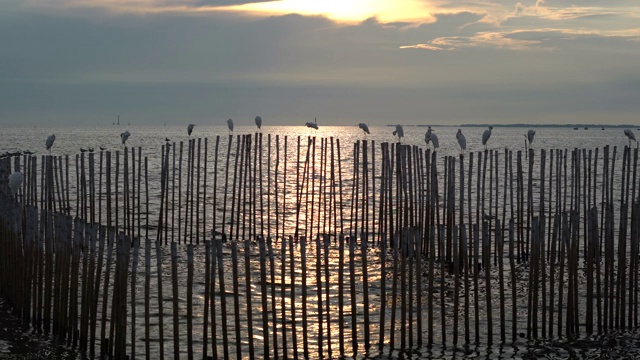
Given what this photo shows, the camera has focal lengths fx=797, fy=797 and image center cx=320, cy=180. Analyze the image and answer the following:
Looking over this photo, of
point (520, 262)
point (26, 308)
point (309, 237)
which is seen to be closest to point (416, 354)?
point (26, 308)

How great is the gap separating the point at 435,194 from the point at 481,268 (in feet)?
5.63

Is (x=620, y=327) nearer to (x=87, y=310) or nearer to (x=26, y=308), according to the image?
(x=87, y=310)

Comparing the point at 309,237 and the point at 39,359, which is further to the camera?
the point at 309,237

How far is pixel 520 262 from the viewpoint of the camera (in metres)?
16.7

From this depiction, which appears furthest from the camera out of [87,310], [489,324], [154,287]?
[154,287]

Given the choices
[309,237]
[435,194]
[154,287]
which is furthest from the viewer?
[309,237]

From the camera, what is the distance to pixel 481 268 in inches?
618

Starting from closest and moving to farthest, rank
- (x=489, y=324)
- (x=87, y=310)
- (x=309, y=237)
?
(x=87, y=310) < (x=489, y=324) < (x=309, y=237)

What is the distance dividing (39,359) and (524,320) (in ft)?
23.1

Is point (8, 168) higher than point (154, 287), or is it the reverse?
point (8, 168)

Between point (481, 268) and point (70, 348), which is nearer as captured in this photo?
point (70, 348)

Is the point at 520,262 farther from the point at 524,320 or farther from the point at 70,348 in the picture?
the point at 70,348

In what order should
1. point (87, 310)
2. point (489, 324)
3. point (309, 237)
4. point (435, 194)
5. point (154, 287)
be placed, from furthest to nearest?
1. point (309, 237)
2. point (435, 194)
3. point (154, 287)
4. point (489, 324)
5. point (87, 310)

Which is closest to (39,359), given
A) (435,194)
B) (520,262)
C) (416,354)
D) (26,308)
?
(26,308)
